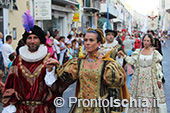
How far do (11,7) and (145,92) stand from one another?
8993mm

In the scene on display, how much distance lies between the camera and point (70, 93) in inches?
326

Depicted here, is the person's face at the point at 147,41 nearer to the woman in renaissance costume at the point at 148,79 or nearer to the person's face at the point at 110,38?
the woman in renaissance costume at the point at 148,79

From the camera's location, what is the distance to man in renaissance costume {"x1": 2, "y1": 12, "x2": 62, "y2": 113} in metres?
3.64

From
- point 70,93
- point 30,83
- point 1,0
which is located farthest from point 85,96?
point 1,0

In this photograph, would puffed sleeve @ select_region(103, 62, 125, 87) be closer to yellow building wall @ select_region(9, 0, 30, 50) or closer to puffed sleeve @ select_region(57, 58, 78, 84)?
puffed sleeve @ select_region(57, 58, 78, 84)

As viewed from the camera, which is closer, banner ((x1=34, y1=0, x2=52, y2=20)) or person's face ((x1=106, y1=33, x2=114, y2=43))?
person's face ((x1=106, y1=33, x2=114, y2=43))

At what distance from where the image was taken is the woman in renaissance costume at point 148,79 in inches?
220

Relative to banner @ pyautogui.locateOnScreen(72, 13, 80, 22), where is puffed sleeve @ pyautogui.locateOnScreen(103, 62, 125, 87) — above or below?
below

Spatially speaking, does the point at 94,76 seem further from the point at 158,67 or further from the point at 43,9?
the point at 43,9

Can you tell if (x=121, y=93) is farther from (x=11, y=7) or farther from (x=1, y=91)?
(x=11, y=7)

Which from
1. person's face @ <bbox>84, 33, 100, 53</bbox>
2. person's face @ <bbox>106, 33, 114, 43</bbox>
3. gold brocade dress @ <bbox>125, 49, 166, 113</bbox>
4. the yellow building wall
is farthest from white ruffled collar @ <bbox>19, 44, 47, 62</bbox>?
the yellow building wall

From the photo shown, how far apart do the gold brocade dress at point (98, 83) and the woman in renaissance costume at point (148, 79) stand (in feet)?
7.06

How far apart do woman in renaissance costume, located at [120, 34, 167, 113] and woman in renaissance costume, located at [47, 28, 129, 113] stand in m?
2.06

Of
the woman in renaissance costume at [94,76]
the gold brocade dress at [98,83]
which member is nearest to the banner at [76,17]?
the woman in renaissance costume at [94,76]
